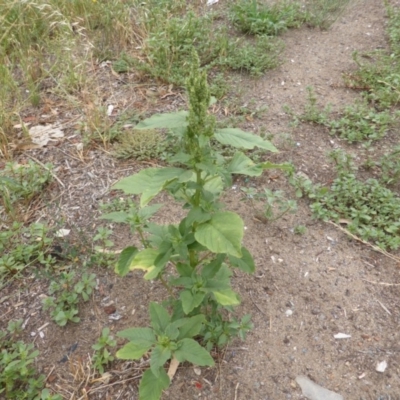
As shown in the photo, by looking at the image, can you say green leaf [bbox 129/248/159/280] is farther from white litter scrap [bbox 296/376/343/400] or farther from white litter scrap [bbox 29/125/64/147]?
white litter scrap [bbox 29/125/64/147]

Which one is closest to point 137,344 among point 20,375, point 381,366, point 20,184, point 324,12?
point 20,375

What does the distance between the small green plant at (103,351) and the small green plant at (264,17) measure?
10.8 feet

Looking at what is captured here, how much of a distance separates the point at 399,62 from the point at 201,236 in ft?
10.2

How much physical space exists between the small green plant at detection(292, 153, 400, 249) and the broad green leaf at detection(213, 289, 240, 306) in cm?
104

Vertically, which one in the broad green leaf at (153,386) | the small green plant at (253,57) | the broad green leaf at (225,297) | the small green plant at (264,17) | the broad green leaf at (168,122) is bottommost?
the broad green leaf at (153,386)

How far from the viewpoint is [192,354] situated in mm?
1680

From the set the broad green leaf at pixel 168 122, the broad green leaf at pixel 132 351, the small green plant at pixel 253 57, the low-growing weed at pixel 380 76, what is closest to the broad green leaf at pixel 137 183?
the broad green leaf at pixel 168 122

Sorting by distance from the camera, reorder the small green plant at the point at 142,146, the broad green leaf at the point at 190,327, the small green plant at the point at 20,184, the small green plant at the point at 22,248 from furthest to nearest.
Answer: the small green plant at the point at 142,146, the small green plant at the point at 20,184, the small green plant at the point at 22,248, the broad green leaf at the point at 190,327

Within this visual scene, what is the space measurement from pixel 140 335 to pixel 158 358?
6.1 inches

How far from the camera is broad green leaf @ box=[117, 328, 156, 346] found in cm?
172

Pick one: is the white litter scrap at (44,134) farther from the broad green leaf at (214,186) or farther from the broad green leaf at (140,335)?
the broad green leaf at (140,335)

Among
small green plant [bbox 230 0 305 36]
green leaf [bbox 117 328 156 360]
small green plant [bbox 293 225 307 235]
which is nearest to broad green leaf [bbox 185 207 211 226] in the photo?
green leaf [bbox 117 328 156 360]

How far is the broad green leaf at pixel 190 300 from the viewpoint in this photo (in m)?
1.71

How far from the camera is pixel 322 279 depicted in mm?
2379
